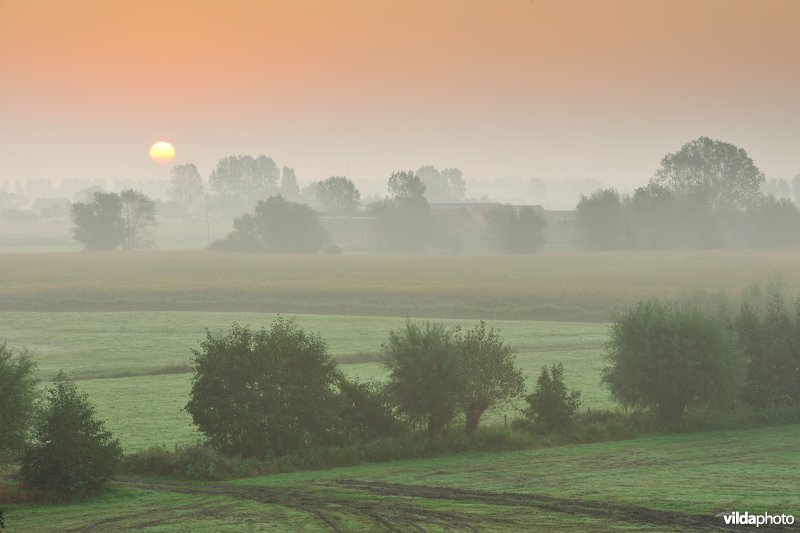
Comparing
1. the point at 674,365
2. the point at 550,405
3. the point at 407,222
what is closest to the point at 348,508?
the point at 550,405

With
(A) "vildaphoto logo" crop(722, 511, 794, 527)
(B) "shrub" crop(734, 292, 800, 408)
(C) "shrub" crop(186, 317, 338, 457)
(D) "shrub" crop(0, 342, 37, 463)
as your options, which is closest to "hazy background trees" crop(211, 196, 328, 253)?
(B) "shrub" crop(734, 292, 800, 408)

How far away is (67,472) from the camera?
3284 cm

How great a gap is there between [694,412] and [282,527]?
26.6 meters

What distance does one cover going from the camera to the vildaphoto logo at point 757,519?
90.4 ft

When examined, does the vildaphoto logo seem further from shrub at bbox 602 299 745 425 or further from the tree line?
the tree line

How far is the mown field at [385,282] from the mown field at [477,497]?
44.5 metres

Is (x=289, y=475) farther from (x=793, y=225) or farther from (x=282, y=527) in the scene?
(x=793, y=225)

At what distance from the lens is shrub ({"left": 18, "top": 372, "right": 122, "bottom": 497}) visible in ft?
108

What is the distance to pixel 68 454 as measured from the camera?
33.2 m

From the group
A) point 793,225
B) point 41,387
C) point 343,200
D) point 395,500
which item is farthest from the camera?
point 343,200

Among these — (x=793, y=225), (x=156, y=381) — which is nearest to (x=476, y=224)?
(x=793, y=225)

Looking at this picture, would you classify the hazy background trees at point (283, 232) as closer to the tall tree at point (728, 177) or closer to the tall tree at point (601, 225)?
the tall tree at point (601, 225)

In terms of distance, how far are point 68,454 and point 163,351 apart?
33816 mm

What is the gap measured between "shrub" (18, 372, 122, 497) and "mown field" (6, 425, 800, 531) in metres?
0.94
